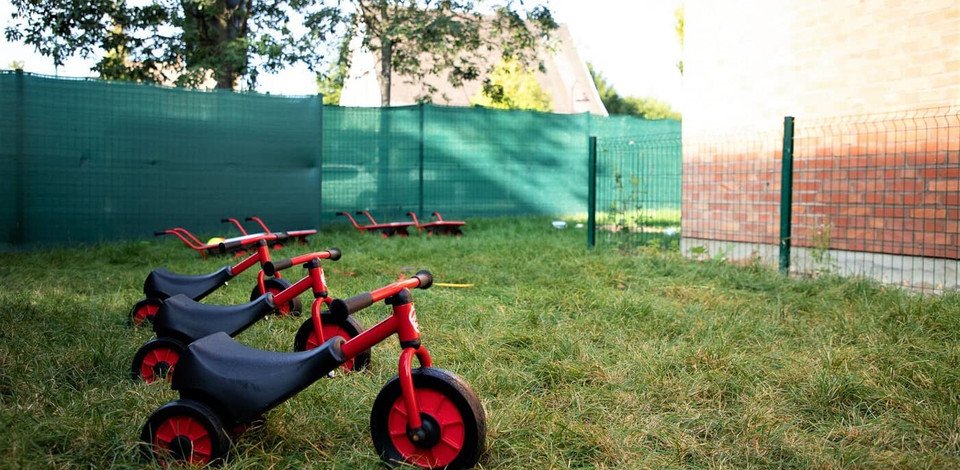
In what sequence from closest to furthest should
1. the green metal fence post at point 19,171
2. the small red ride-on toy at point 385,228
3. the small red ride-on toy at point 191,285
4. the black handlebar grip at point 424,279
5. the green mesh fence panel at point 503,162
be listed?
1. the black handlebar grip at point 424,279
2. the small red ride-on toy at point 191,285
3. the green metal fence post at point 19,171
4. the small red ride-on toy at point 385,228
5. the green mesh fence panel at point 503,162

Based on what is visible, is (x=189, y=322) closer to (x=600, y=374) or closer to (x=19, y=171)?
(x=600, y=374)

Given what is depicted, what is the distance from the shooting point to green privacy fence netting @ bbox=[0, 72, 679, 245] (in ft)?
27.1

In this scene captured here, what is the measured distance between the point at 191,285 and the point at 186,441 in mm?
1991

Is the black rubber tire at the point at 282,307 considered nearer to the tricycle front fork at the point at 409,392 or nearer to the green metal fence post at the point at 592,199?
the tricycle front fork at the point at 409,392

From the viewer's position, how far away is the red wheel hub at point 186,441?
260 centimetres

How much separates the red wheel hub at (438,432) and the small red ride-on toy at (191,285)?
1.81 meters

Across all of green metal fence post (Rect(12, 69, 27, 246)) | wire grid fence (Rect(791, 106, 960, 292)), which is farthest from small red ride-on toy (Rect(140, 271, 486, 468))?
green metal fence post (Rect(12, 69, 27, 246))

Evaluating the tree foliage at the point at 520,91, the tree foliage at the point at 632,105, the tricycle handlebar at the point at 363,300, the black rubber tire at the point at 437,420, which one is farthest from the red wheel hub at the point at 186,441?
the tree foliage at the point at 632,105

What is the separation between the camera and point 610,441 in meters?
2.80

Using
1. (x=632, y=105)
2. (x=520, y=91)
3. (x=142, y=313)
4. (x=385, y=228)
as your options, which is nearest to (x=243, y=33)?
(x=385, y=228)

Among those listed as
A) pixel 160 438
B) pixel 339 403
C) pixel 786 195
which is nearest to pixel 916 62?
pixel 786 195

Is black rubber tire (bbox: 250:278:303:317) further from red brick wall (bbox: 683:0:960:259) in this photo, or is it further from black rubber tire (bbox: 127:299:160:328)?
red brick wall (bbox: 683:0:960:259)

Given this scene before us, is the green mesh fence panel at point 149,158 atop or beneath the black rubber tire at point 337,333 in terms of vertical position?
atop

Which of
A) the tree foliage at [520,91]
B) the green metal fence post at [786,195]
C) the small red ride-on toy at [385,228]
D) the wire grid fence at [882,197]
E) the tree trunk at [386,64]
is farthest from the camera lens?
the tree foliage at [520,91]
